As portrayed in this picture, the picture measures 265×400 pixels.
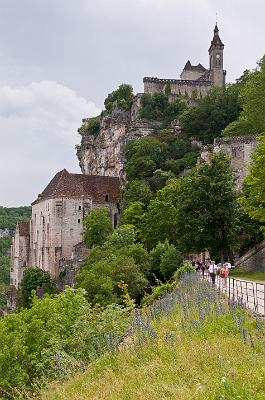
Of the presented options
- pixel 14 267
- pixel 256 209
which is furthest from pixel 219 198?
pixel 14 267

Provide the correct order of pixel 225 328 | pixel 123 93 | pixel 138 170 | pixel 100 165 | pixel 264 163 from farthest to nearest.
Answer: pixel 123 93, pixel 100 165, pixel 138 170, pixel 264 163, pixel 225 328

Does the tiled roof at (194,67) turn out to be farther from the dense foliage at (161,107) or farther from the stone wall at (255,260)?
the stone wall at (255,260)

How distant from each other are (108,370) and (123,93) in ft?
303

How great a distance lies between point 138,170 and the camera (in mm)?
75125

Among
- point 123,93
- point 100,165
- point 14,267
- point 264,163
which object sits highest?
point 123,93

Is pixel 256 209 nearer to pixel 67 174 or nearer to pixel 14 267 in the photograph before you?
pixel 67 174

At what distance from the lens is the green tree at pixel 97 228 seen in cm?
6419

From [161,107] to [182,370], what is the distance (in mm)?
84859

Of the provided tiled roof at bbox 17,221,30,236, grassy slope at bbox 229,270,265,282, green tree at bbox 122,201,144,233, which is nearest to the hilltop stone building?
tiled roof at bbox 17,221,30,236

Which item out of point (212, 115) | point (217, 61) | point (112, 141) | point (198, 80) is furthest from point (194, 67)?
point (212, 115)

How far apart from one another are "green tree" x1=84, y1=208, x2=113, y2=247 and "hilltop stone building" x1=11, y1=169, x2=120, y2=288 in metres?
4.03

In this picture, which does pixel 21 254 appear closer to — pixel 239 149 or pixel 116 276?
pixel 239 149

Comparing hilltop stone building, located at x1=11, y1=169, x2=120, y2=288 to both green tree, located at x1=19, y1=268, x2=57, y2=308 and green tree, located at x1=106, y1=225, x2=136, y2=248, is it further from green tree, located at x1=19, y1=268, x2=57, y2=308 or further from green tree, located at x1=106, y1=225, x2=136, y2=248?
green tree, located at x1=106, y1=225, x2=136, y2=248

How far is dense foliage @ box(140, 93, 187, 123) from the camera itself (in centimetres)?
9125
